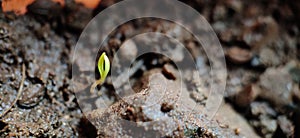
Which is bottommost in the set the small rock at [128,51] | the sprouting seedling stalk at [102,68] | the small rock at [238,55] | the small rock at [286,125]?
the sprouting seedling stalk at [102,68]

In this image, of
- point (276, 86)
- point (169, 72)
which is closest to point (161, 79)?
point (169, 72)

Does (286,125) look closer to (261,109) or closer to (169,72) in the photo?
(261,109)

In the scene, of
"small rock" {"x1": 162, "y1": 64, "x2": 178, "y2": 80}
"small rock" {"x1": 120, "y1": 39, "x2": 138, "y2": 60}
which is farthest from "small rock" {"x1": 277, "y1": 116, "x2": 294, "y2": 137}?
"small rock" {"x1": 120, "y1": 39, "x2": 138, "y2": 60}

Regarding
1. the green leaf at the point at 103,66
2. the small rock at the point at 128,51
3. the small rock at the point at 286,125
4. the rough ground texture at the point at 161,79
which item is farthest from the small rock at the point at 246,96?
the green leaf at the point at 103,66

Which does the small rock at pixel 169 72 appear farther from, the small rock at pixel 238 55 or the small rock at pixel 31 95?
the small rock at pixel 31 95

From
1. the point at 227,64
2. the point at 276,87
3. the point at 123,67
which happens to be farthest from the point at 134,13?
the point at 276,87

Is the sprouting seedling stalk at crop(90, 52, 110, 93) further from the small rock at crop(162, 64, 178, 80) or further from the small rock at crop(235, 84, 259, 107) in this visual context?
the small rock at crop(235, 84, 259, 107)

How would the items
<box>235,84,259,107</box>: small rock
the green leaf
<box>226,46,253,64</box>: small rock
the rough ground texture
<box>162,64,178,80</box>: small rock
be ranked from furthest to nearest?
<box>226,46,253,64</box>: small rock < <box>235,84,259,107</box>: small rock < <box>162,64,178,80</box>: small rock < the green leaf < the rough ground texture
